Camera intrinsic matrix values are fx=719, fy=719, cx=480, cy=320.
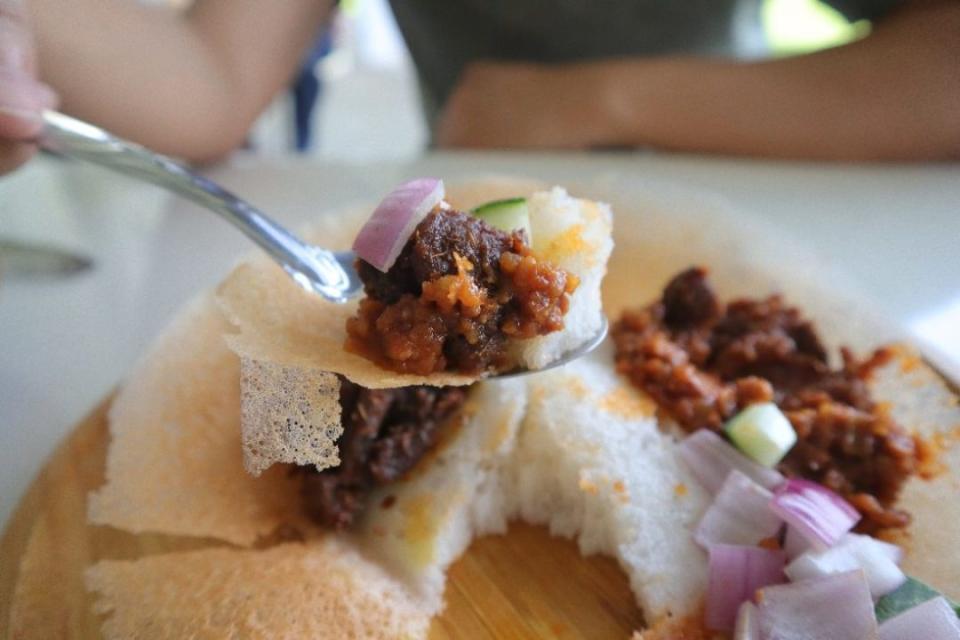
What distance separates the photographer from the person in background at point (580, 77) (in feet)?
6.23

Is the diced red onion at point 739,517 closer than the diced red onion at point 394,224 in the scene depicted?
No

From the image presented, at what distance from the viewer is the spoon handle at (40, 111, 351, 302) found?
1019 mm

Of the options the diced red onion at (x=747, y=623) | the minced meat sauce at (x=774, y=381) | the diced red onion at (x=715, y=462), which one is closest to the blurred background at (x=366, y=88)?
the minced meat sauce at (x=774, y=381)

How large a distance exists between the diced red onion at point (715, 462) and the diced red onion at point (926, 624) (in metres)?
0.24

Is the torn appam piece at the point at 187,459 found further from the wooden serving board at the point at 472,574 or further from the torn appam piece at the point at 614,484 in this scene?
the torn appam piece at the point at 614,484

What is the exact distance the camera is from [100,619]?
2.93ft

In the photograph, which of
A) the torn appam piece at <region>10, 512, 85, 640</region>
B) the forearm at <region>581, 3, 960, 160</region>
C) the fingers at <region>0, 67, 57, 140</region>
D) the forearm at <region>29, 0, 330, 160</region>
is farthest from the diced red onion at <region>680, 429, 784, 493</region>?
the forearm at <region>29, 0, 330, 160</region>

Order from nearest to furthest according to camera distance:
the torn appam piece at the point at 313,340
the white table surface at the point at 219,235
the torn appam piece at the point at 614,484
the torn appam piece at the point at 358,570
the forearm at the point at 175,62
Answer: the torn appam piece at the point at 313,340, the torn appam piece at the point at 358,570, the torn appam piece at the point at 614,484, the white table surface at the point at 219,235, the forearm at the point at 175,62

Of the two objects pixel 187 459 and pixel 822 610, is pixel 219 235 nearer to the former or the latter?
pixel 187 459

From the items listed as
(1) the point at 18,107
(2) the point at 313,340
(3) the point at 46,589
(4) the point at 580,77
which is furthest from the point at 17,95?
(4) the point at 580,77

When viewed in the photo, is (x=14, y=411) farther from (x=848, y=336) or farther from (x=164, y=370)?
(x=848, y=336)

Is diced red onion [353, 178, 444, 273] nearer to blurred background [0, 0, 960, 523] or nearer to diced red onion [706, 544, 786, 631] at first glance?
diced red onion [706, 544, 786, 631]

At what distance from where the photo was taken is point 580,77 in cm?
214

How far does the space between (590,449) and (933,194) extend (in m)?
1.31
